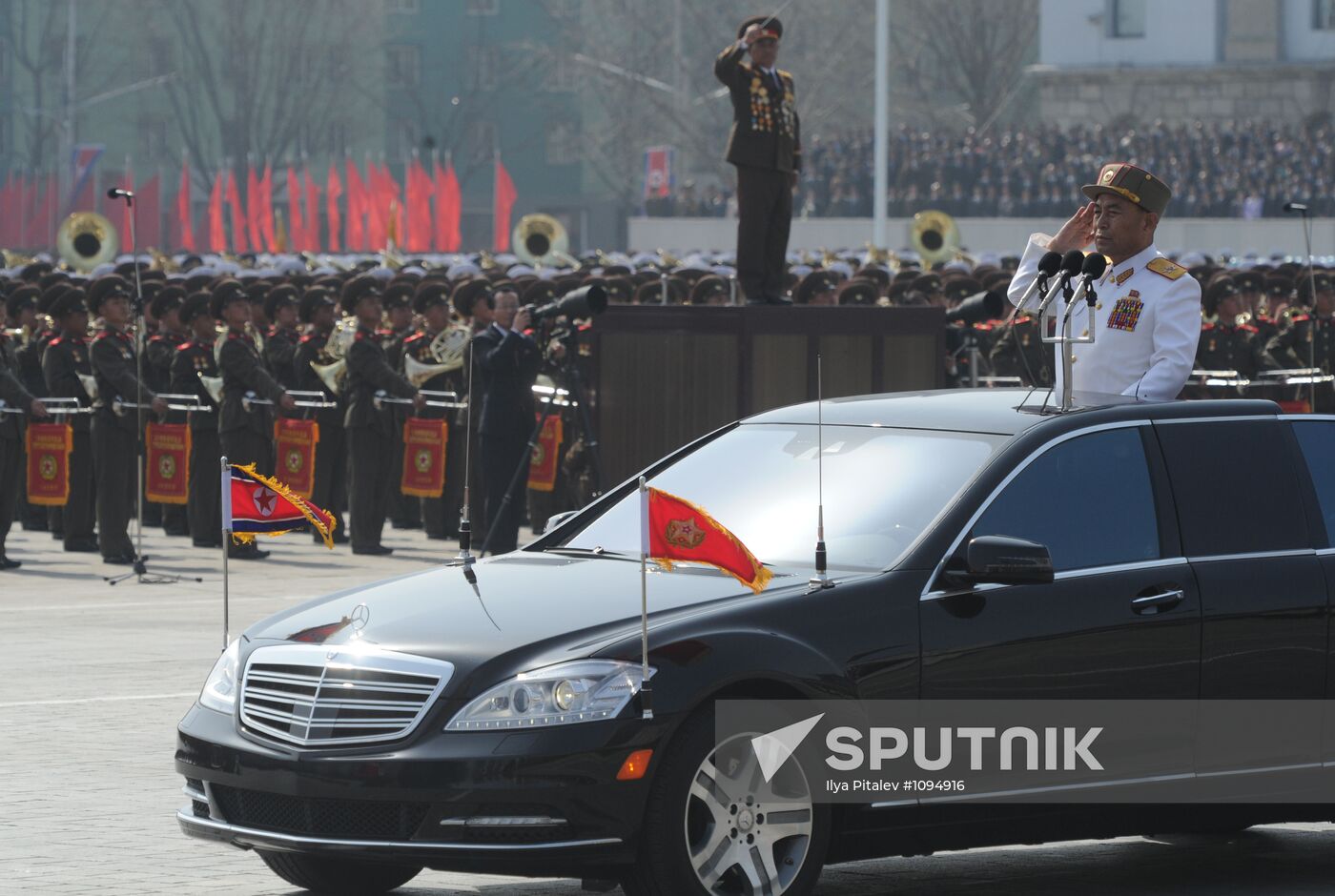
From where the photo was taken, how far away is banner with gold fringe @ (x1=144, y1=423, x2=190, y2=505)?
19.9 metres

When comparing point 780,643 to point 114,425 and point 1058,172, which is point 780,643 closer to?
point 114,425

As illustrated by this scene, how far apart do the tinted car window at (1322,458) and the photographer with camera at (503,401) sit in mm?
9539

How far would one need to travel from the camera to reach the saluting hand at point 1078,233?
9836 mm

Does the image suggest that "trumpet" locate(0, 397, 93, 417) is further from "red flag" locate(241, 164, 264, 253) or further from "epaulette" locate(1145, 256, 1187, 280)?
"red flag" locate(241, 164, 264, 253)

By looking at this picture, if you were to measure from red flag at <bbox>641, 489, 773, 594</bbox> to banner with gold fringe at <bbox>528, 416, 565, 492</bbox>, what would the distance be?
12.3 metres

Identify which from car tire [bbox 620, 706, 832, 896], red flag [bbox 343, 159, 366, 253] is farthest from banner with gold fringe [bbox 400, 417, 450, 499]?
red flag [bbox 343, 159, 366, 253]

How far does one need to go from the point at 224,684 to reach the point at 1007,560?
2185 millimetres

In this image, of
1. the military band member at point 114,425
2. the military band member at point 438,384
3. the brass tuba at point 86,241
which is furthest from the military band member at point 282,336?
the brass tuba at point 86,241

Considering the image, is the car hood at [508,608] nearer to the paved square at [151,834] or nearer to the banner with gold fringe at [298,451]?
the paved square at [151,834]

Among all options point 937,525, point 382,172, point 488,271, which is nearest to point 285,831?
point 937,525

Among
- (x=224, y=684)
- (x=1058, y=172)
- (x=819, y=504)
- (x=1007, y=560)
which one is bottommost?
(x=224, y=684)

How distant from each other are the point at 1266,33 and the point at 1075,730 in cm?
6458

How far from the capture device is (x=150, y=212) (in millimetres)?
65000

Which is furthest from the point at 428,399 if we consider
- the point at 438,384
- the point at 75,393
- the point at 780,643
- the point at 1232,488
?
the point at 780,643
